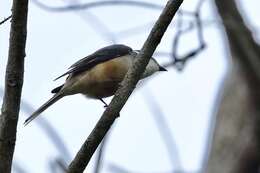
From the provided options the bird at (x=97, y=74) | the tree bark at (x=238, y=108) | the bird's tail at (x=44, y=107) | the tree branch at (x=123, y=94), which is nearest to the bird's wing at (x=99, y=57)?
the bird at (x=97, y=74)

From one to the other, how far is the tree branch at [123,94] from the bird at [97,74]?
1279mm

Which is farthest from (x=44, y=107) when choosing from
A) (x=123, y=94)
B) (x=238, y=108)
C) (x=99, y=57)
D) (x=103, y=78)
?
(x=238, y=108)

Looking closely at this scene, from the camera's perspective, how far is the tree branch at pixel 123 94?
8.91 feet

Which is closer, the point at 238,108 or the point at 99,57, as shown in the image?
the point at 99,57

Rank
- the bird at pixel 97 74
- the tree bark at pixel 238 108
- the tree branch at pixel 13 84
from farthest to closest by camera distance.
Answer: the tree bark at pixel 238 108 → the bird at pixel 97 74 → the tree branch at pixel 13 84

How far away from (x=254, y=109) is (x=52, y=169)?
7.03 ft

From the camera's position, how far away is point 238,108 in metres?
5.71

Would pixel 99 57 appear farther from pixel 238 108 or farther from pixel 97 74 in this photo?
pixel 238 108

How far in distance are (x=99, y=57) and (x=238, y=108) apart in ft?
5.93

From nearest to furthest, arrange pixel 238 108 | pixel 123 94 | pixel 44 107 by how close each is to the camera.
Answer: pixel 123 94, pixel 44 107, pixel 238 108

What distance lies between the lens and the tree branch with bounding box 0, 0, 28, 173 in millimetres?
2660

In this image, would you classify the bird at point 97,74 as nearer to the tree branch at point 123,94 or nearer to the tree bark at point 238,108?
the tree bark at point 238,108

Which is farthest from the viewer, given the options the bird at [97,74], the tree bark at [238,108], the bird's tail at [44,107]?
the tree bark at [238,108]

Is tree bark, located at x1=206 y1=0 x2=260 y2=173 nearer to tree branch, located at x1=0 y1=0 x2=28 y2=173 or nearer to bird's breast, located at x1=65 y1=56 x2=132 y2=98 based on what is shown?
bird's breast, located at x1=65 y1=56 x2=132 y2=98
